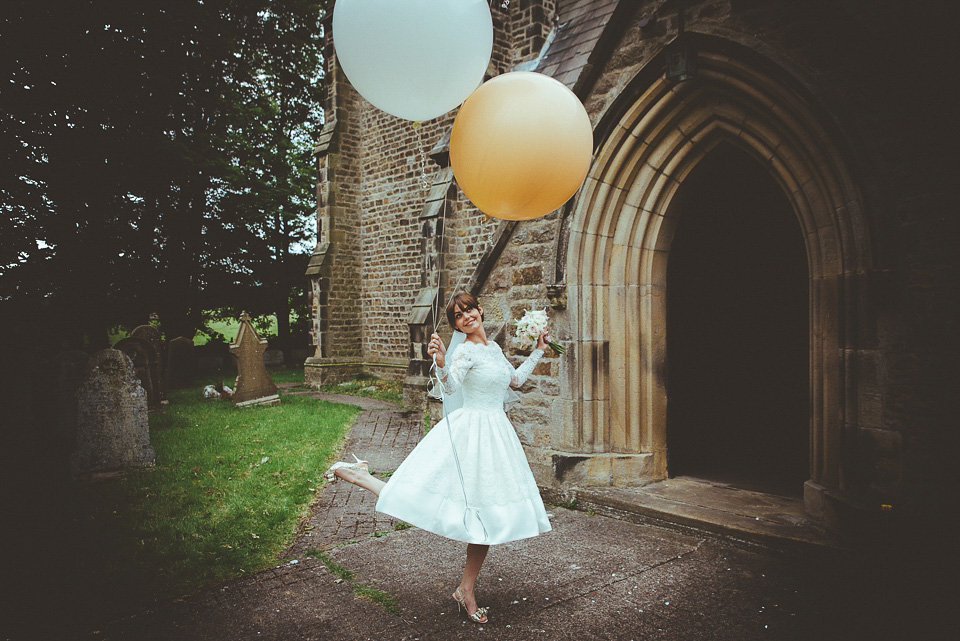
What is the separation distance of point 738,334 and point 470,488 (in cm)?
586

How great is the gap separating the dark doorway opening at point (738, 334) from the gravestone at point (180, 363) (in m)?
12.1

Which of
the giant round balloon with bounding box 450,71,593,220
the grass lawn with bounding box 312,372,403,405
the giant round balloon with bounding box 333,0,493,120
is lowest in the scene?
the grass lawn with bounding box 312,372,403,405

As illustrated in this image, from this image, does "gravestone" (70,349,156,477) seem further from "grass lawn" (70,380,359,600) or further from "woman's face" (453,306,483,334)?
"woman's face" (453,306,483,334)

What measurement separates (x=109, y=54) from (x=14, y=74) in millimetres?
622

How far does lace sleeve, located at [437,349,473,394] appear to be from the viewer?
3422mm

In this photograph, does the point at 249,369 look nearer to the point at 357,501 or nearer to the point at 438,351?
the point at 357,501

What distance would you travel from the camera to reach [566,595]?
11.8 feet

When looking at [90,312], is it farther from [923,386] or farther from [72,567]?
[923,386]

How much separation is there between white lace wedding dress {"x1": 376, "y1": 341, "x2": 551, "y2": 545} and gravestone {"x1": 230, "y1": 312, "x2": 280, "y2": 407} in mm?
8389

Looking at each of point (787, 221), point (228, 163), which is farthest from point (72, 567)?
point (228, 163)

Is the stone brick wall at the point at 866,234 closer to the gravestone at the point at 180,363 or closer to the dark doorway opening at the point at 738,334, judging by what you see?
the dark doorway opening at the point at 738,334

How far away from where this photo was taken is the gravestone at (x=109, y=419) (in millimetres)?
6434

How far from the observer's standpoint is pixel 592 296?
5.36 m

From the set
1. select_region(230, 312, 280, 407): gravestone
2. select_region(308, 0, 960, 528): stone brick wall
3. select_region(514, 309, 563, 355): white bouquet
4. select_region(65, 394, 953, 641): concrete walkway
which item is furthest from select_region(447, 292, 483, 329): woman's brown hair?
select_region(230, 312, 280, 407): gravestone
